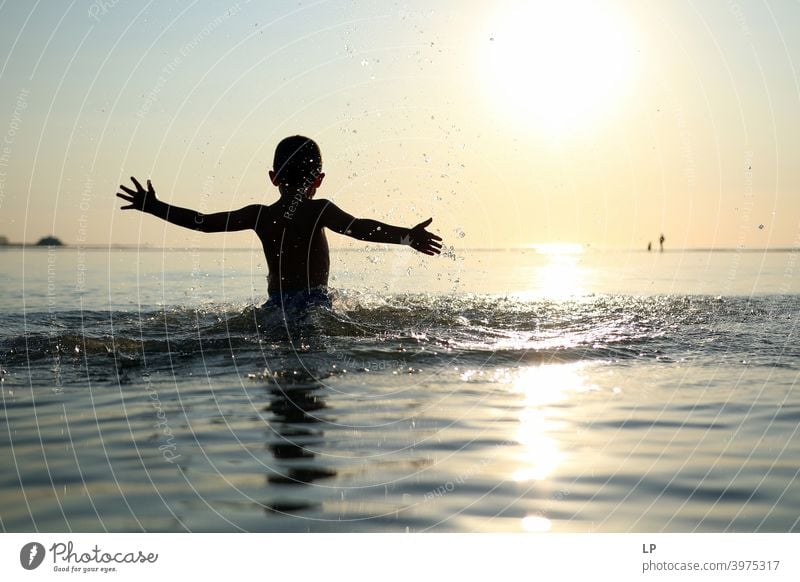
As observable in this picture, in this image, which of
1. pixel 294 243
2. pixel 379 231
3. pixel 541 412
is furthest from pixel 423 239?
pixel 541 412

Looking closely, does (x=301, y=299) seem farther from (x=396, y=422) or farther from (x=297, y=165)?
(x=396, y=422)

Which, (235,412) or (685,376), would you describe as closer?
(235,412)

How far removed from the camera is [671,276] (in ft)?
104

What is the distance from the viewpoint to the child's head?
1192 cm

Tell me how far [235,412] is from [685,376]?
4874 mm

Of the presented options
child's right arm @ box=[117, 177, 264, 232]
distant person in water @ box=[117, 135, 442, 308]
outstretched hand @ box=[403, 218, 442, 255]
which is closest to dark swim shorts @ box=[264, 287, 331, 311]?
distant person in water @ box=[117, 135, 442, 308]

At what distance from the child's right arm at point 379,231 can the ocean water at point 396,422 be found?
1343 millimetres

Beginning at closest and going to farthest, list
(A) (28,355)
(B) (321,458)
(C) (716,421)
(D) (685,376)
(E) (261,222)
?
1. (B) (321,458)
2. (C) (716,421)
3. (D) (685,376)
4. (A) (28,355)
5. (E) (261,222)

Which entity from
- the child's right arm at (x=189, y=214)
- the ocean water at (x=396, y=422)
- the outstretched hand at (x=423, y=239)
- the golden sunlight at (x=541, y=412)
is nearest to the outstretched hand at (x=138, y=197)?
the child's right arm at (x=189, y=214)

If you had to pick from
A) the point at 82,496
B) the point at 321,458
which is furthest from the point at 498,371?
the point at 82,496

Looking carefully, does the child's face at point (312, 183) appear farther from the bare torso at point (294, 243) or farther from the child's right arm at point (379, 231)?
the child's right arm at point (379, 231)

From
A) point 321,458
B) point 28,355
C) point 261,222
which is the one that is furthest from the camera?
point 261,222
